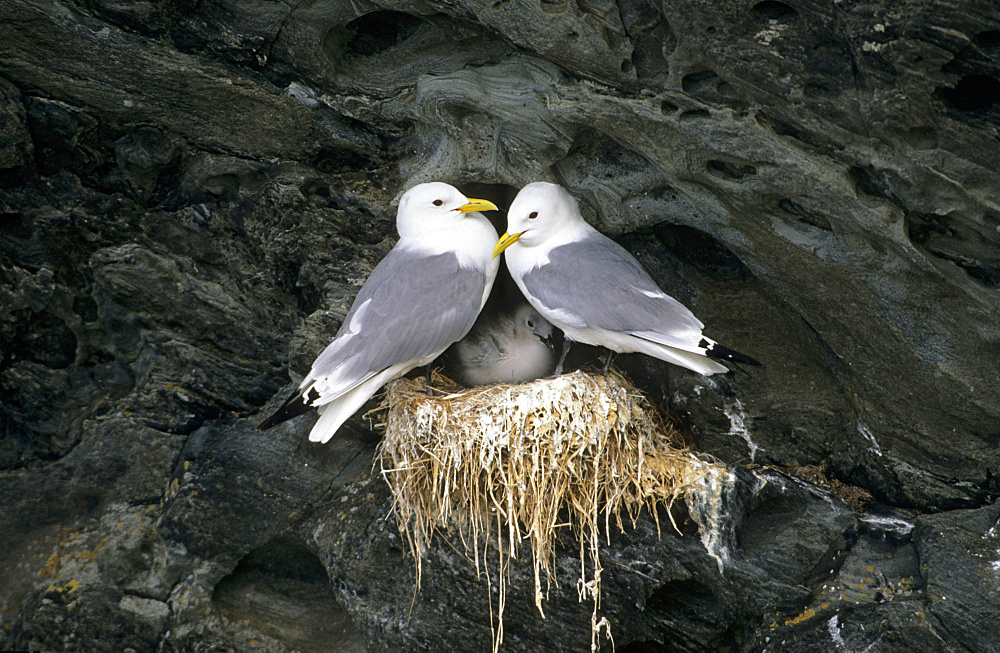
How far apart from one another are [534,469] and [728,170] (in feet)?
3.86

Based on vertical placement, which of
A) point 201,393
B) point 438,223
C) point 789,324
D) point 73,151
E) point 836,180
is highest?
point 836,180

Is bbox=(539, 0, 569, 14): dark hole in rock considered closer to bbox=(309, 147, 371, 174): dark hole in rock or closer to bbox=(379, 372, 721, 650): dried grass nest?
bbox=(309, 147, 371, 174): dark hole in rock

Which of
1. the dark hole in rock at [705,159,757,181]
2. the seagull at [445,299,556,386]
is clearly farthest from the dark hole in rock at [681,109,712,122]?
the seagull at [445,299,556,386]

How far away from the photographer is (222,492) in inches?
124

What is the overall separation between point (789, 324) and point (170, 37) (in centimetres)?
235

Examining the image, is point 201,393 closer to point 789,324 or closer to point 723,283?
point 723,283

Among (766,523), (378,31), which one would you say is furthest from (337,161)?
(766,523)

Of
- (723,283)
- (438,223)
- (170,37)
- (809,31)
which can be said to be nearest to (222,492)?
(438,223)

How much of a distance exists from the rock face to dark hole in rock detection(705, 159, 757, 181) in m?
0.05

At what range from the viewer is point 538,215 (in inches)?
112

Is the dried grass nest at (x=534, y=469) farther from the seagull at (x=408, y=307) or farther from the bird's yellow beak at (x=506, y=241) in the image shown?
the bird's yellow beak at (x=506, y=241)

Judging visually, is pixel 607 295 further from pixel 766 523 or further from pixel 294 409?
pixel 294 409

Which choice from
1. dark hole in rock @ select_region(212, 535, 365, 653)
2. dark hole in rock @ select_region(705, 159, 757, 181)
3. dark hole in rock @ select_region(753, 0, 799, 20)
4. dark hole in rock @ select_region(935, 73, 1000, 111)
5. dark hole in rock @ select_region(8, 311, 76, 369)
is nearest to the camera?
dark hole in rock @ select_region(935, 73, 1000, 111)

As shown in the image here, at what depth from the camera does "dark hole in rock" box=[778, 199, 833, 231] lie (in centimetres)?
229
